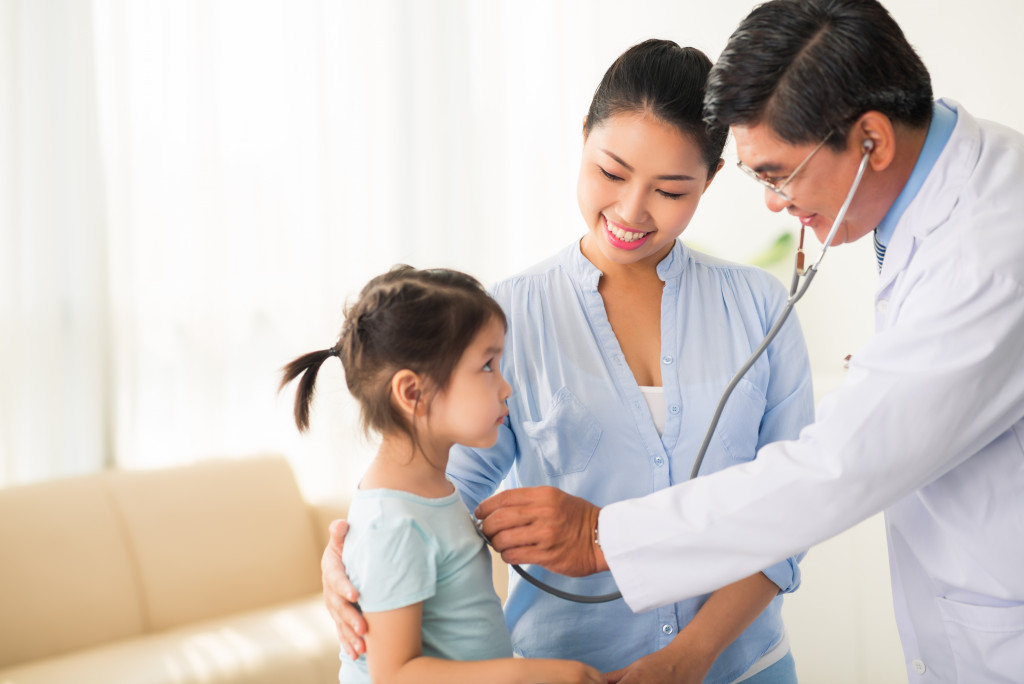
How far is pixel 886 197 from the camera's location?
1.18 meters

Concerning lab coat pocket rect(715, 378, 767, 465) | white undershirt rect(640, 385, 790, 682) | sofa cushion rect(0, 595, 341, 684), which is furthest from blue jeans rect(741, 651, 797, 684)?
sofa cushion rect(0, 595, 341, 684)

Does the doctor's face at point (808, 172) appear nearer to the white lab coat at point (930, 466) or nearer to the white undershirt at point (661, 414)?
the white lab coat at point (930, 466)

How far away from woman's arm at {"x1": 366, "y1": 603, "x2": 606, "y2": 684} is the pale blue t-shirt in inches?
0.9

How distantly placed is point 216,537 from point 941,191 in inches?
107

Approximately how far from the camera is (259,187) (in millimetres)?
3387

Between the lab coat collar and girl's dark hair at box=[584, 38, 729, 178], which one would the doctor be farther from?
girl's dark hair at box=[584, 38, 729, 178]

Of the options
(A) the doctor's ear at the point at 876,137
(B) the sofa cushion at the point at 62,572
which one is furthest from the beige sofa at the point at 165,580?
(A) the doctor's ear at the point at 876,137

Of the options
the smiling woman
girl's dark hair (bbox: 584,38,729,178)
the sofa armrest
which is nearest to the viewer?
girl's dark hair (bbox: 584,38,729,178)

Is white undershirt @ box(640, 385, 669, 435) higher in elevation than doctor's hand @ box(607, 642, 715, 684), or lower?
higher

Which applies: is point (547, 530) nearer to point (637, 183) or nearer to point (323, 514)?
point (637, 183)

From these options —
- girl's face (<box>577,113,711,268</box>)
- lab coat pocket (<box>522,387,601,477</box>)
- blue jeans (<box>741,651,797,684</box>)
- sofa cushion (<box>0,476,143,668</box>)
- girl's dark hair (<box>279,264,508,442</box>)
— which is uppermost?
girl's face (<box>577,113,711,268</box>)

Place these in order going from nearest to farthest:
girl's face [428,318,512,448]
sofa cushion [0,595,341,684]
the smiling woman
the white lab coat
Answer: the white lab coat < girl's face [428,318,512,448] < sofa cushion [0,595,341,684] < the smiling woman

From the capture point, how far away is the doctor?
100 centimetres

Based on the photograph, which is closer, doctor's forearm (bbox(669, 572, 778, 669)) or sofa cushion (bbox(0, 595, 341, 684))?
doctor's forearm (bbox(669, 572, 778, 669))
